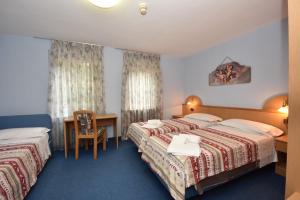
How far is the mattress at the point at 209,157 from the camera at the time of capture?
1.51 meters

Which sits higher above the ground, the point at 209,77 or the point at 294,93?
the point at 209,77

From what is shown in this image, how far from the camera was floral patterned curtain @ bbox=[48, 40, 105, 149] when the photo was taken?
317 centimetres

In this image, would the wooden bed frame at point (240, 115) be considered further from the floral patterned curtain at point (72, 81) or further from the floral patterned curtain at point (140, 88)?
the floral patterned curtain at point (72, 81)

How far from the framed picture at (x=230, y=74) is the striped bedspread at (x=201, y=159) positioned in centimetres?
144

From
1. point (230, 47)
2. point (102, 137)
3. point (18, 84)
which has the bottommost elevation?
point (102, 137)

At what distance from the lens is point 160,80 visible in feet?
14.2

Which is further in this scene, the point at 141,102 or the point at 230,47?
the point at 141,102

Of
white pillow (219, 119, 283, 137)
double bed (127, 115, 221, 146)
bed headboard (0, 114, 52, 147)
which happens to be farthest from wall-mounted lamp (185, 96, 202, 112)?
bed headboard (0, 114, 52, 147)

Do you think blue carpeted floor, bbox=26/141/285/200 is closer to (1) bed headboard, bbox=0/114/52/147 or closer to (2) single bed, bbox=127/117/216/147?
(2) single bed, bbox=127/117/216/147

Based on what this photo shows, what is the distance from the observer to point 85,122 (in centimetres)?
282

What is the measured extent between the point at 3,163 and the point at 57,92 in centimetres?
187

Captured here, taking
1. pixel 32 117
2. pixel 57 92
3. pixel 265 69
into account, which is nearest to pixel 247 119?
pixel 265 69

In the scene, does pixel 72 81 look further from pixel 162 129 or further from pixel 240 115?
pixel 240 115

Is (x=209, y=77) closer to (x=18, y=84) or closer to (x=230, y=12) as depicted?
(x=230, y=12)
